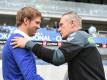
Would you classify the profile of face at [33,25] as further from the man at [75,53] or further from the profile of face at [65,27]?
the profile of face at [65,27]

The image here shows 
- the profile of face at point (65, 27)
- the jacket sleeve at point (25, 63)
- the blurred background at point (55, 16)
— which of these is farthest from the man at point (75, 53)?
the blurred background at point (55, 16)

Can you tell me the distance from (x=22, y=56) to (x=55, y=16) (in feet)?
81.7

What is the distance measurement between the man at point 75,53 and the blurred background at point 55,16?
17.1 meters

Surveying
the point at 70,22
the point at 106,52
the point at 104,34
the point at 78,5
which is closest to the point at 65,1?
the point at 78,5

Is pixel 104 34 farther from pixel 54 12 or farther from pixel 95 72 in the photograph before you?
pixel 95 72

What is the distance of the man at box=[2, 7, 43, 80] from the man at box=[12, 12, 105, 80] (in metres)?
0.21

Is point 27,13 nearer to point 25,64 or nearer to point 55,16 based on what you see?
point 25,64

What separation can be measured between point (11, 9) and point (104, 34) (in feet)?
21.8

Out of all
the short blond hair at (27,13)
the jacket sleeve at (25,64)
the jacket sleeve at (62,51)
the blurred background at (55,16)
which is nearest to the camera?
the jacket sleeve at (25,64)

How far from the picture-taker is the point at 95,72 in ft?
11.2

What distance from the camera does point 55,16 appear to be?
27.8 metres

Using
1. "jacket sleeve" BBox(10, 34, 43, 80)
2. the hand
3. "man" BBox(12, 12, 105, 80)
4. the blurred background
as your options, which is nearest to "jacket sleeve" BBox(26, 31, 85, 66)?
"man" BBox(12, 12, 105, 80)

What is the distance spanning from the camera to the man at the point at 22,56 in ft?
9.71

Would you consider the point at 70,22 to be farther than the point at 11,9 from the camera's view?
No
